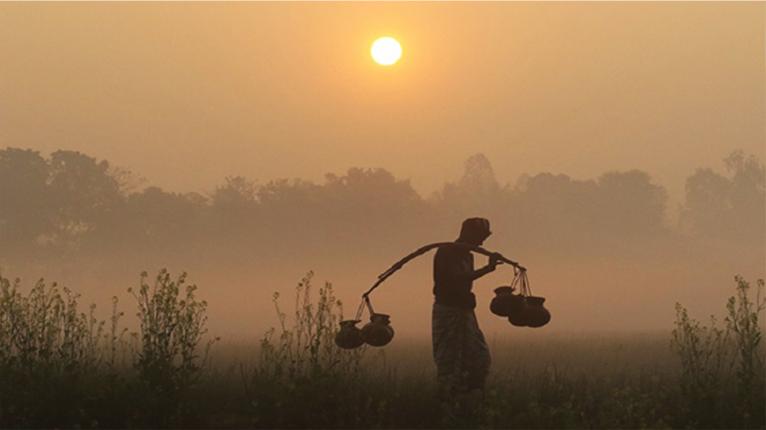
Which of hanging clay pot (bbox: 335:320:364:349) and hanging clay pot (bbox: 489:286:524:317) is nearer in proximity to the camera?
hanging clay pot (bbox: 489:286:524:317)

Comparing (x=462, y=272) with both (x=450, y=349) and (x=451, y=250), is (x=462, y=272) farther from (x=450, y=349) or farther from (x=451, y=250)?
(x=450, y=349)

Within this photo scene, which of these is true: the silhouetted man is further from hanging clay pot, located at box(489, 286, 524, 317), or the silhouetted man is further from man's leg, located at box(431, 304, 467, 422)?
hanging clay pot, located at box(489, 286, 524, 317)

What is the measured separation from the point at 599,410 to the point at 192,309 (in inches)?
185

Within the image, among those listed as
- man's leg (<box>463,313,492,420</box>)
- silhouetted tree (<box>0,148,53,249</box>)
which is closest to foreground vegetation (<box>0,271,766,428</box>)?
man's leg (<box>463,313,492,420</box>)

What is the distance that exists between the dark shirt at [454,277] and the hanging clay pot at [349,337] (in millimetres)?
1012

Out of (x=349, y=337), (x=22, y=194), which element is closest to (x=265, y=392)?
(x=349, y=337)

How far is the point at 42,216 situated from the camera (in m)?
42.3

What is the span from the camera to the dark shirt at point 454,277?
9.39m

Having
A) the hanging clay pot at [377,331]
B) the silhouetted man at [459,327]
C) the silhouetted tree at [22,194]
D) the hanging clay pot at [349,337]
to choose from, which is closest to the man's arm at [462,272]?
the silhouetted man at [459,327]

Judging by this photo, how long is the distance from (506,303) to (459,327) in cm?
58

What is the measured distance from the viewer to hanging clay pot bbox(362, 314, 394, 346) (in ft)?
31.7

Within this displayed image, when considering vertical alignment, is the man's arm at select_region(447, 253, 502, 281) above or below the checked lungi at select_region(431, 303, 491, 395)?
above

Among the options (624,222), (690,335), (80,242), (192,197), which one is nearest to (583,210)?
(624,222)

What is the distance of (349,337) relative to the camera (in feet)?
32.3
